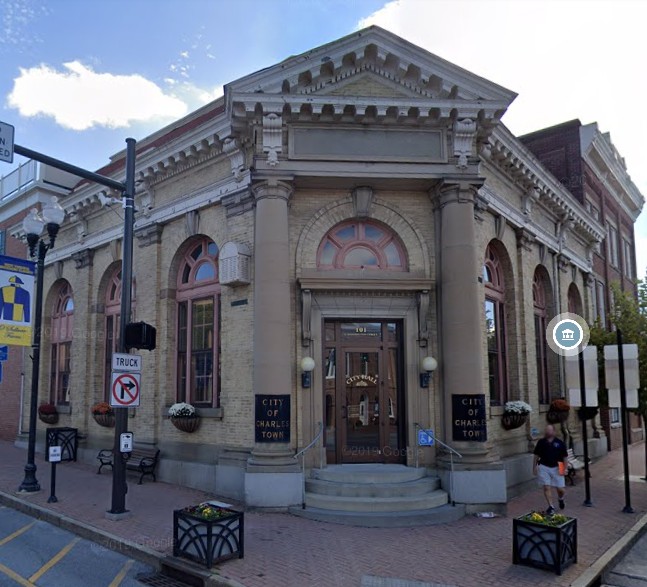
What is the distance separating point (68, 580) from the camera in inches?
299

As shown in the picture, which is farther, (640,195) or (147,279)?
(640,195)

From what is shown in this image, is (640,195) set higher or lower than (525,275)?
higher

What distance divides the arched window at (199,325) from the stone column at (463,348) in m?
5.37

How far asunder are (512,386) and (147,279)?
9.96 m

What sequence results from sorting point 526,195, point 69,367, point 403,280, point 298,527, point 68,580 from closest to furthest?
point 68,580, point 298,527, point 403,280, point 526,195, point 69,367

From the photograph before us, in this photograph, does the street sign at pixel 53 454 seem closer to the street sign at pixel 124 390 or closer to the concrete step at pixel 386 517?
the street sign at pixel 124 390

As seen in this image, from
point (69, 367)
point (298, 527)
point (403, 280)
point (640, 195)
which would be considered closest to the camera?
point (298, 527)

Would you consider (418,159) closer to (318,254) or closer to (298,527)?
(318,254)

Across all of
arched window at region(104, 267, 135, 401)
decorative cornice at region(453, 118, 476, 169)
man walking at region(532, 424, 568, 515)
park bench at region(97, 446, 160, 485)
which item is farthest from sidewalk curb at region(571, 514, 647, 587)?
arched window at region(104, 267, 135, 401)

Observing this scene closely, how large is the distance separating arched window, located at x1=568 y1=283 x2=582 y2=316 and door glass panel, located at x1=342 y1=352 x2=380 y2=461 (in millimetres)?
12054

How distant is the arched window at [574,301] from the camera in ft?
70.3

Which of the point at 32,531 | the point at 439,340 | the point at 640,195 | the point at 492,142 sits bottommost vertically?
the point at 32,531

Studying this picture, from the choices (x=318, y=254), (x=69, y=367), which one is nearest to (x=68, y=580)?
(x=318, y=254)

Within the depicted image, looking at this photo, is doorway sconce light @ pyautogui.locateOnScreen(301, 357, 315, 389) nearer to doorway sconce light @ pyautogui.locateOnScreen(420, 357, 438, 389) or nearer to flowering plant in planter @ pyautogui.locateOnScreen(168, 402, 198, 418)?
doorway sconce light @ pyautogui.locateOnScreen(420, 357, 438, 389)
